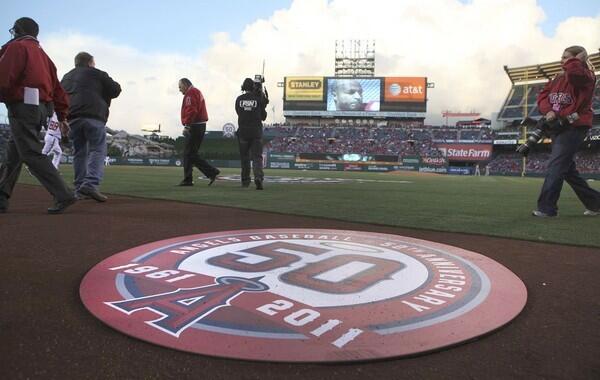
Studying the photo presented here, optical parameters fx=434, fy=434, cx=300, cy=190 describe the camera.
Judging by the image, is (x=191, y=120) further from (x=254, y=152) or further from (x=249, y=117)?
(x=254, y=152)

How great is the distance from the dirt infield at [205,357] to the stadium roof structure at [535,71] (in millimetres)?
58235

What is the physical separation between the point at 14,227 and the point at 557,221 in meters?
5.54

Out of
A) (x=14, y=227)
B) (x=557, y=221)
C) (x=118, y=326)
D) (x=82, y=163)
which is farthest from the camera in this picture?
(x=82, y=163)

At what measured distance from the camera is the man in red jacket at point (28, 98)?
436cm

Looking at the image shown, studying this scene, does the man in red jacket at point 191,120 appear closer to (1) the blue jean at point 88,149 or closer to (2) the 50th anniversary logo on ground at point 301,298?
(1) the blue jean at point 88,149

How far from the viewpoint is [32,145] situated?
4590 mm

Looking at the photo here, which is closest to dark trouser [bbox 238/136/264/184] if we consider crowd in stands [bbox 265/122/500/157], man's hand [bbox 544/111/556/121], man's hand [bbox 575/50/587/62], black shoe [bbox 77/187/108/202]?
black shoe [bbox 77/187/108/202]

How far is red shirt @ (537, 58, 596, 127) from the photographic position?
5.05 m

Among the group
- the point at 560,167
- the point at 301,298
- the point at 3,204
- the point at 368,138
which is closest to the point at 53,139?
the point at 3,204

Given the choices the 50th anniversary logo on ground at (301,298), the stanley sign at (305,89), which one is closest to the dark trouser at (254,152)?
the 50th anniversary logo on ground at (301,298)

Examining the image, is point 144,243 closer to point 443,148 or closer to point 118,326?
point 118,326

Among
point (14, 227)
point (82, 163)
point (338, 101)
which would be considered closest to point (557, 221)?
point (14, 227)

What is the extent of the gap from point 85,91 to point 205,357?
573 centimetres

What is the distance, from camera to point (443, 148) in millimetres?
57344
